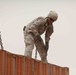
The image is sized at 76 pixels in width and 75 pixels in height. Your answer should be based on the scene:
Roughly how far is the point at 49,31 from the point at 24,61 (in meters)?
3.25

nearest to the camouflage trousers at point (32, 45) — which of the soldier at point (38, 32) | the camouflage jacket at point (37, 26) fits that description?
the soldier at point (38, 32)

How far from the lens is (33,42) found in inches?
606

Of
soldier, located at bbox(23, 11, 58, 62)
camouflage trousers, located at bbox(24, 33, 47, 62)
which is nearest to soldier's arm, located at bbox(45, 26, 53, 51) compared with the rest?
soldier, located at bbox(23, 11, 58, 62)

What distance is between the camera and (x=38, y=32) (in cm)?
1575

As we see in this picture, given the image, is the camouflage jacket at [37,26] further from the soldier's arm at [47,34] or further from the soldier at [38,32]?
the soldier's arm at [47,34]

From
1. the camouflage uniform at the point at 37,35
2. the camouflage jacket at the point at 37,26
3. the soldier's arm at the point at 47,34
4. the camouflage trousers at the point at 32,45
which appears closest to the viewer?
the camouflage trousers at the point at 32,45

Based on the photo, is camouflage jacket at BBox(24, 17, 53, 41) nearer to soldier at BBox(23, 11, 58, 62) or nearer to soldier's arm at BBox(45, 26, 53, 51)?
soldier at BBox(23, 11, 58, 62)

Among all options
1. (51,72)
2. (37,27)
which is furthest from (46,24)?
(51,72)

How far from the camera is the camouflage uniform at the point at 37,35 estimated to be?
49.8 ft

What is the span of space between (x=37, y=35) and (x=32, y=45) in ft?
1.79

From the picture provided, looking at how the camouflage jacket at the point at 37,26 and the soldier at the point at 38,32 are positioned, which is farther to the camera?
the camouflage jacket at the point at 37,26

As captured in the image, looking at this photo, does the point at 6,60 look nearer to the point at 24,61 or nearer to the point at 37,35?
the point at 24,61

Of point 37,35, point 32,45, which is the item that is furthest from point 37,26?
point 32,45

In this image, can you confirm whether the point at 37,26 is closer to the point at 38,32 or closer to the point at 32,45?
the point at 38,32
